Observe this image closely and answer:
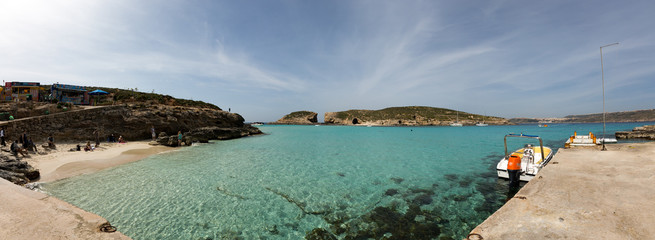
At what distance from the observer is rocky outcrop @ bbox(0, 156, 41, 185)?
9.78 m

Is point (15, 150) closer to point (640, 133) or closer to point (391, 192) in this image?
point (391, 192)

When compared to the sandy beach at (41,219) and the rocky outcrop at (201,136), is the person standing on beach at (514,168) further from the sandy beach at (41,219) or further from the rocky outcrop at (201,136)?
the rocky outcrop at (201,136)

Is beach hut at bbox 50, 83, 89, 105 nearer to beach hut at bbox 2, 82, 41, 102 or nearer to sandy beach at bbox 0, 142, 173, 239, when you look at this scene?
beach hut at bbox 2, 82, 41, 102

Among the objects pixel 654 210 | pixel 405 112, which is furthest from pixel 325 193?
pixel 405 112

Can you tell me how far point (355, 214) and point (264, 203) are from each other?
378 cm

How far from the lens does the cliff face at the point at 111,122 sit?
20766mm

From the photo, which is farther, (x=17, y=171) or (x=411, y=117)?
(x=411, y=117)

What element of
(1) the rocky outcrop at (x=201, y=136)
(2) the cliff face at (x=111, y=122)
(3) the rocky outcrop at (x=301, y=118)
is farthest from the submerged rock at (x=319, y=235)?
(3) the rocky outcrop at (x=301, y=118)

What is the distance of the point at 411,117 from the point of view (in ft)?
391

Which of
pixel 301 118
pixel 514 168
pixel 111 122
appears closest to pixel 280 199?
pixel 514 168

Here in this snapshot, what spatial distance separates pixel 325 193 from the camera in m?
9.92

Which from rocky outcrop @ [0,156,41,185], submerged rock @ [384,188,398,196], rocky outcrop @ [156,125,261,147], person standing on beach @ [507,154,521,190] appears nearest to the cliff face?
rocky outcrop @ [156,125,261,147]

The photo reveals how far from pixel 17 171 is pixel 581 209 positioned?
22.1 metres

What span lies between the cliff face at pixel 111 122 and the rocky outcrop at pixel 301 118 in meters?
116
